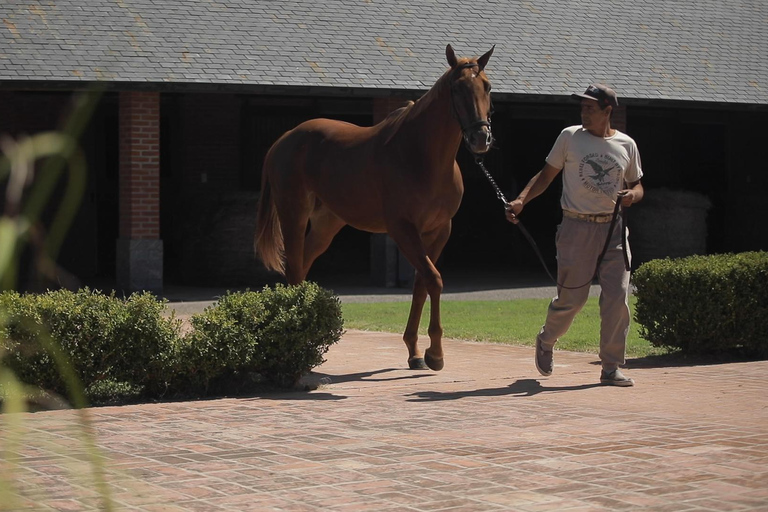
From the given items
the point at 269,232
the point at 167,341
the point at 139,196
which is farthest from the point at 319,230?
the point at 139,196

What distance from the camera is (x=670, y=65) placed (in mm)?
22078

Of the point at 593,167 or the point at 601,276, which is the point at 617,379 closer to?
the point at 601,276

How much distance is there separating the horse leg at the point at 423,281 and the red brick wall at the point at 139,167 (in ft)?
Result: 28.2

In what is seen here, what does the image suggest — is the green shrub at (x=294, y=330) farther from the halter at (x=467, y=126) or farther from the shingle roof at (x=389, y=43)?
the shingle roof at (x=389, y=43)

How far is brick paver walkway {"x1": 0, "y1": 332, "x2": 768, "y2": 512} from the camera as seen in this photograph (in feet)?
15.4

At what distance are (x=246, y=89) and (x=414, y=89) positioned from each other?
2717 mm

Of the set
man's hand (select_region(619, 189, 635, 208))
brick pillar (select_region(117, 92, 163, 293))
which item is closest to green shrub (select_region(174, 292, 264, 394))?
man's hand (select_region(619, 189, 635, 208))

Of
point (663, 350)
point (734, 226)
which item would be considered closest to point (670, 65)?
point (734, 226)

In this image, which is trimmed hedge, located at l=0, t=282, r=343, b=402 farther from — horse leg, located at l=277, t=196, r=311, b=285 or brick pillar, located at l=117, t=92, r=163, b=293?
brick pillar, located at l=117, t=92, r=163, b=293

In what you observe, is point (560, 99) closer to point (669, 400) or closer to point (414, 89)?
point (414, 89)

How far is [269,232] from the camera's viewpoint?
10023 millimetres

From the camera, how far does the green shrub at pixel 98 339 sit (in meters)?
7.26

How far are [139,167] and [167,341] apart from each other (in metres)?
9.88

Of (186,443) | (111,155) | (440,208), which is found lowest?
(186,443)
